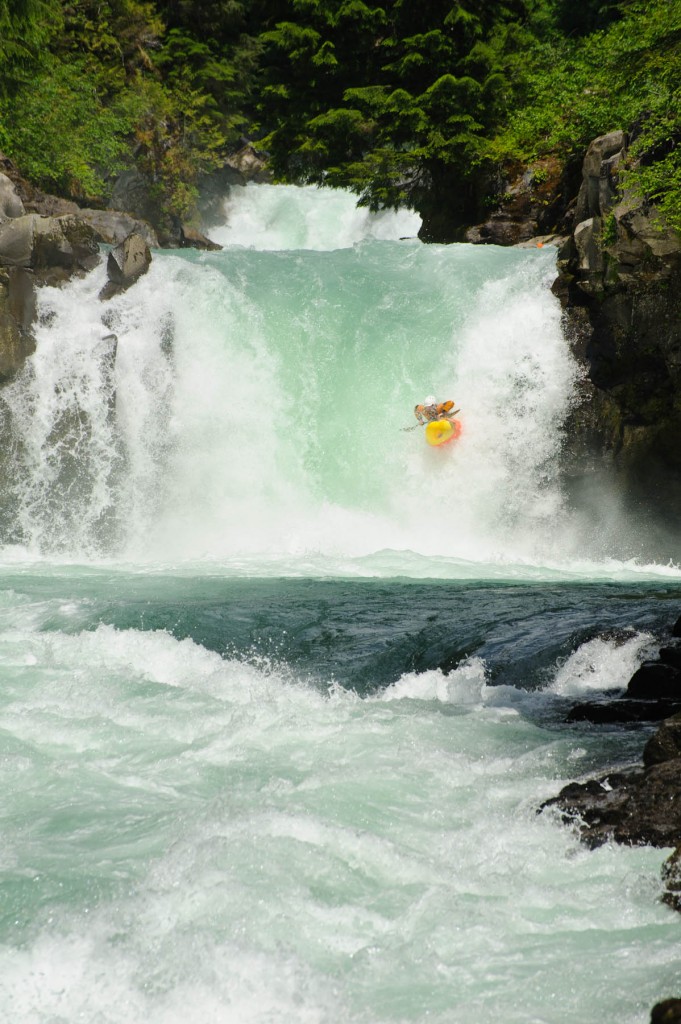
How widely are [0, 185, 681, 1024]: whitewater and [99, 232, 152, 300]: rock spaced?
0.88ft

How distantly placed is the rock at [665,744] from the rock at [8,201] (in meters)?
13.6

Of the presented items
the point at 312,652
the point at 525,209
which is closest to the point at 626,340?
the point at 525,209

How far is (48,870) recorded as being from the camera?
3.52 m

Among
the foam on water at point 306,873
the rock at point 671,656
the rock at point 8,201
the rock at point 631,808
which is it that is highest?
the rock at point 8,201

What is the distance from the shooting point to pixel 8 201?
48.2 ft

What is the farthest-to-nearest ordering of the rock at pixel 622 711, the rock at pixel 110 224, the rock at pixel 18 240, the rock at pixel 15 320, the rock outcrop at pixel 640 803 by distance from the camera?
the rock at pixel 110 224, the rock at pixel 18 240, the rock at pixel 15 320, the rock at pixel 622 711, the rock outcrop at pixel 640 803

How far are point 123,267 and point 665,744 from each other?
12316mm

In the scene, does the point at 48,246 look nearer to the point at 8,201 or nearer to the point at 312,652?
the point at 8,201

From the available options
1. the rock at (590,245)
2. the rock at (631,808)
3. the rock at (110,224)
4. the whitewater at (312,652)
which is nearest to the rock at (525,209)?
the whitewater at (312,652)

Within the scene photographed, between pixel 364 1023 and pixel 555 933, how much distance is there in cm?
79

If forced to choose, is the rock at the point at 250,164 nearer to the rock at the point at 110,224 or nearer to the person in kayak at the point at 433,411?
the rock at the point at 110,224

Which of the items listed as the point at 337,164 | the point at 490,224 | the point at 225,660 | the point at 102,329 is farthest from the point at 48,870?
the point at 337,164

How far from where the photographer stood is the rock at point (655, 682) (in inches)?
218

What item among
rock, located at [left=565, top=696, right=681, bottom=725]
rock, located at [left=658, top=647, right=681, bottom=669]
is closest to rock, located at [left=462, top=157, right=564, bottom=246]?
rock, located at [left=658, top=647, right=681, bottom=669]
